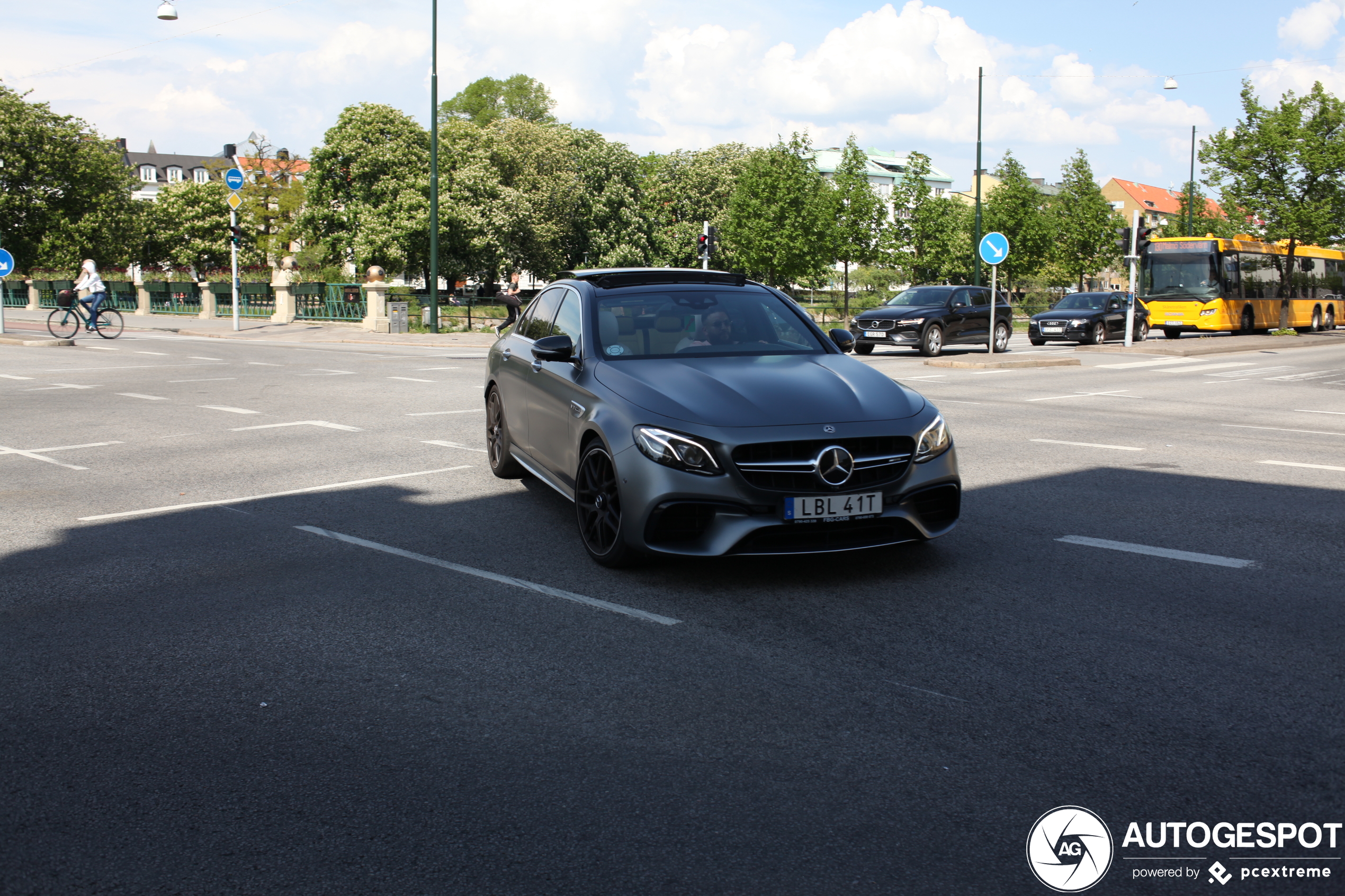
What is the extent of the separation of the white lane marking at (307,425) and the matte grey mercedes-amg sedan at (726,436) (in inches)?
204

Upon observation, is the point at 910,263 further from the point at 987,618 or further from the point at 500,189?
the point at 987,618

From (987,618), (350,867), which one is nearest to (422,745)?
(350,867)

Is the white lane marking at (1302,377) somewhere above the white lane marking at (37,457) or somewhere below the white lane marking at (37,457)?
above

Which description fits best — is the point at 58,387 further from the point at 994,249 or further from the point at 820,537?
the point at 994,249

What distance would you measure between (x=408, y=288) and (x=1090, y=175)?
38694 mm

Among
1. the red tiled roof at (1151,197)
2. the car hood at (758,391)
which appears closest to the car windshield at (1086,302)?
the car hood at (758,391)

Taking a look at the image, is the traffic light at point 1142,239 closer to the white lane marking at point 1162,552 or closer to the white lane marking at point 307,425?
the white lane marking at point 307,425

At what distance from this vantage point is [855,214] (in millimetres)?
54500

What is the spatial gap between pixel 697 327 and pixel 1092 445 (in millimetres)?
5820

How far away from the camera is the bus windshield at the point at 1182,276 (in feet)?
120

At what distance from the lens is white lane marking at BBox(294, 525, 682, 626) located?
5.00 m

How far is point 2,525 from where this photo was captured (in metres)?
6.95

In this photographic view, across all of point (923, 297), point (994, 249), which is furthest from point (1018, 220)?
point (994, 249)

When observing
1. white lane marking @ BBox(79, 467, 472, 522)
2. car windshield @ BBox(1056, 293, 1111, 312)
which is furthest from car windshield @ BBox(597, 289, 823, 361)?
car windshield @ BBox(1056, 293, 1111, 312)
